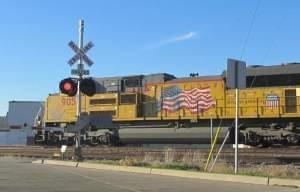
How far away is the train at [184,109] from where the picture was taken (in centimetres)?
2709

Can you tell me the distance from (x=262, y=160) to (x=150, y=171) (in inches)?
181

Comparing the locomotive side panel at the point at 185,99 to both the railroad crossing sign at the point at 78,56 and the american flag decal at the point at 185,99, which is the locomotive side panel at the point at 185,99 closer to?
the american flag decal at the point at 185,99

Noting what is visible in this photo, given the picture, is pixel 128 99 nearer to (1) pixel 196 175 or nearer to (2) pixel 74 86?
(2) pixel 74 86

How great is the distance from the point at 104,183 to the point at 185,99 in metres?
16.7

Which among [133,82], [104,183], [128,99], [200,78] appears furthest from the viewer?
[133,82]

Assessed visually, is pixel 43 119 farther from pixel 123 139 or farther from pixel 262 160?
pixel 262 160

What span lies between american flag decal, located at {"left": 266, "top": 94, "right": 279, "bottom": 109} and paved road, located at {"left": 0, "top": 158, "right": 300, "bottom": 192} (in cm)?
1225

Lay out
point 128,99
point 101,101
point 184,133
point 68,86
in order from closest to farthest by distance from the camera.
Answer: point 68,86, point 184,133, point 128,99, point 101,101

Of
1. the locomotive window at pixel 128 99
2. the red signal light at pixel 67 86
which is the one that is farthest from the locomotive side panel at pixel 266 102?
the red signal light at pixel 67 86

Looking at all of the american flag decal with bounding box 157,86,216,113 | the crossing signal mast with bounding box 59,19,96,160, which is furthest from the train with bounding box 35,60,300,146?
the crossing signal mast with bounding box 59,19,96,160

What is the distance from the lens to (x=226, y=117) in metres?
28.8

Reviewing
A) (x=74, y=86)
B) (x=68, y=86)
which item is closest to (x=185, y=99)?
(x=74, y=86)

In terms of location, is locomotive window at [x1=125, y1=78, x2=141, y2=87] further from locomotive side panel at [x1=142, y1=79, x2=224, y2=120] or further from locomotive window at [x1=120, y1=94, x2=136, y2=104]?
locomotive side panel at [x1=142, y1=79, x2=224, y2=120]

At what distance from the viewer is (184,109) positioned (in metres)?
30.5
